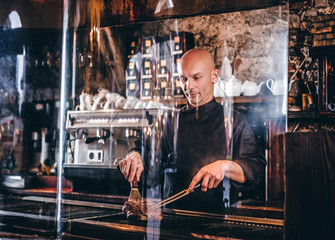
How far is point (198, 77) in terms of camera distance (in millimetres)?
1342

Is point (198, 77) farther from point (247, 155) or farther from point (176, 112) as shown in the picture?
point (247, 155)

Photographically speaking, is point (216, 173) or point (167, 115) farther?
point (167, 115)

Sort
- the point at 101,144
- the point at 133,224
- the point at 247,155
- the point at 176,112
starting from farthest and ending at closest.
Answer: the point at 101,144 < the point at 176,112 < the point at 247,155 < the point at 133,224

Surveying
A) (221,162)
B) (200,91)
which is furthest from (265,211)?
(200,91)

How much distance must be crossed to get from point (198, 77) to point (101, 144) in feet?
2.74

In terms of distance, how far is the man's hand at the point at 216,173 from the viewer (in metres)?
1.19

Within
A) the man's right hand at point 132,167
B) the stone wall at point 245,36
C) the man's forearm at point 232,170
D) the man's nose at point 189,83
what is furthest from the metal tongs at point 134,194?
the stone wall at point 245,36

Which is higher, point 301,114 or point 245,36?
point 245,36

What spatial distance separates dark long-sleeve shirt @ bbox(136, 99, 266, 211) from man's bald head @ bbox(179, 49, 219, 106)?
4 centimetres

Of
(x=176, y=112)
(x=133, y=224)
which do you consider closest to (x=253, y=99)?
(x=176, y=112)

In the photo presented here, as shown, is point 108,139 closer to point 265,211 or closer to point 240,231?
point 265,211

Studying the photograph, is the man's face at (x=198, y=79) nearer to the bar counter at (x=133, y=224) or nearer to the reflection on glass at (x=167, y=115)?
the reflection on glass at (x=167, y=115)

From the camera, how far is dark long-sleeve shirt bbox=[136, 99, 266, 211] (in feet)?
4.23

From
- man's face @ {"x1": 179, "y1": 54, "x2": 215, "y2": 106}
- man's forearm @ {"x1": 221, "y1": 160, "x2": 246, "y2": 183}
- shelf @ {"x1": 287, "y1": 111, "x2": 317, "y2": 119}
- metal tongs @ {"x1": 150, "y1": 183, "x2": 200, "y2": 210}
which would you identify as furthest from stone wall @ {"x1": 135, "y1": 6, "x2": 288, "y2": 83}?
metal tongs @ {"x1": 150, "y1": 183, "x2": 200, "y2": 210}
